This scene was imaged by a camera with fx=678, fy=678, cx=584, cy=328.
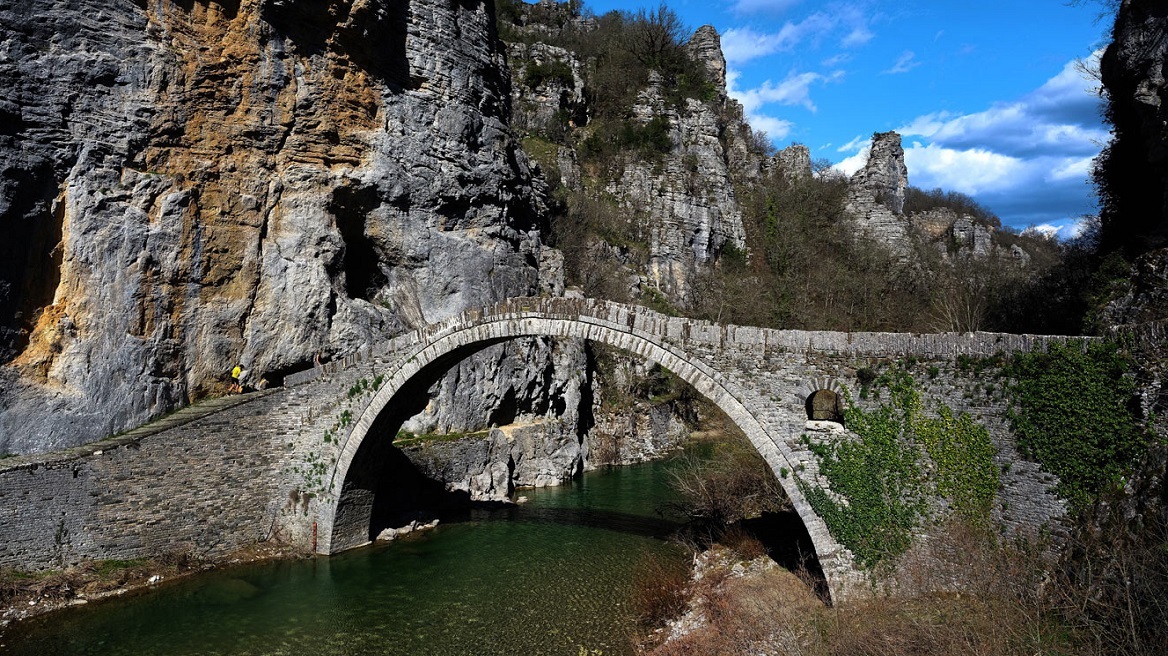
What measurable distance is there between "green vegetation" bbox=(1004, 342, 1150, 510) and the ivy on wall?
65 cm

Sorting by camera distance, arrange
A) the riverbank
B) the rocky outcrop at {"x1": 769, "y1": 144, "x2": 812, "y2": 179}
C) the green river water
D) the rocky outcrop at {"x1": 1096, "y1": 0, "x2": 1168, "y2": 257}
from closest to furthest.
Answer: the green river water
the riverbank
the rocky outcrop at {"x1": 1096, "y1": 0, "x2": 1168, "y2": 257}
the rocky outcrop at {"x1": 769, "y1": 144, "x2": 812, "y2": 179}

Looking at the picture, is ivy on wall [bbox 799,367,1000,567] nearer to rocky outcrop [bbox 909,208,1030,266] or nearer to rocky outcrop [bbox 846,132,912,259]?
rocky outcrop [bbox 846,132,912,259]

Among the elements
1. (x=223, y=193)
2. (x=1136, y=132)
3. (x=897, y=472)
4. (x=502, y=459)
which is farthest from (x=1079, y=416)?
(x=223, y=193)

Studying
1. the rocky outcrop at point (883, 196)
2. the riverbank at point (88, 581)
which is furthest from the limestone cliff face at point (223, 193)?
the rocky outcrop at point (883, 196)

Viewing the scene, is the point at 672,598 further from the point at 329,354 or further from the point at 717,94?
the point at 717,94

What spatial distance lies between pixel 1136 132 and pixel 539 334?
1453cm

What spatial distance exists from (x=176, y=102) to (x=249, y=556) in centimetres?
1019

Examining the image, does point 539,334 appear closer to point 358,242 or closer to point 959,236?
point 358,242

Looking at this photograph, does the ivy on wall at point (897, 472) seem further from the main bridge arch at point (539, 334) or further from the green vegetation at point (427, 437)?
the green vegetation at point (427, 437)

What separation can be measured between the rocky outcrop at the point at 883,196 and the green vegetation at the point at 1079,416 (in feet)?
87.5

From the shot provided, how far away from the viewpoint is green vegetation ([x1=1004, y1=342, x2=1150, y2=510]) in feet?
27.0

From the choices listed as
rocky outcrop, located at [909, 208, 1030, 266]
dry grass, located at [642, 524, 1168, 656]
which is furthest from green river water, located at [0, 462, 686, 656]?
rocky outcrop, located at [909, 208, 1030, 266]

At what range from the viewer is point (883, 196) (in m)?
40.1

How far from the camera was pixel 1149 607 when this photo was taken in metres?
6.56
